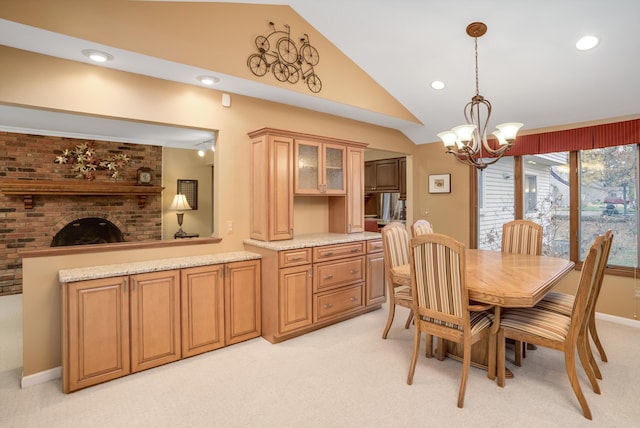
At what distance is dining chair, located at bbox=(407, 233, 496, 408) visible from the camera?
2.22 metres

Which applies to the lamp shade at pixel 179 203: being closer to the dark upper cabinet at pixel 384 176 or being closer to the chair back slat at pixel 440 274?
the dark upper cabinet at pixel 384 176

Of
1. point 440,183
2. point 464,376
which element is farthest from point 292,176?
point 440,183

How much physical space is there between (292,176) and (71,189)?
3.54 meters

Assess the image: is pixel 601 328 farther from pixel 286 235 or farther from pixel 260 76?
pixel 260 76

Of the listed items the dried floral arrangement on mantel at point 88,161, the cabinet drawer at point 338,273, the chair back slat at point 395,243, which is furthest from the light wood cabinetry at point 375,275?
the dried floral arrangement on mantel at point 88,161

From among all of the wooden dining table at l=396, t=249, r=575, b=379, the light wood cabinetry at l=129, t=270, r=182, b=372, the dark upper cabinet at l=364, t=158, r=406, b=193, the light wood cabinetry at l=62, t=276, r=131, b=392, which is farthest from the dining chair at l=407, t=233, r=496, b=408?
the dark upper cabinet at l=364, t=158, r=406, b=193

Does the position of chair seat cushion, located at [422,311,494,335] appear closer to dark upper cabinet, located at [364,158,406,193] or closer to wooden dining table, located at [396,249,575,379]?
wooden dining table, located at [396,249,575,379]

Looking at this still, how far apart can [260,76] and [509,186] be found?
3.70m

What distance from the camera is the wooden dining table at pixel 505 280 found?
2.14m

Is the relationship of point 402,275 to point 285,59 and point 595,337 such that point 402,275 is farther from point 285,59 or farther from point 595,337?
point 285,59

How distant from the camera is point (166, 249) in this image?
3096 millimetres

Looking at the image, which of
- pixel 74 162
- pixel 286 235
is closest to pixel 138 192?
pixel 74 162

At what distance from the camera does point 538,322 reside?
2.38 metres

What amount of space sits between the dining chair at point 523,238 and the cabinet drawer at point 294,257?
7.26ft
